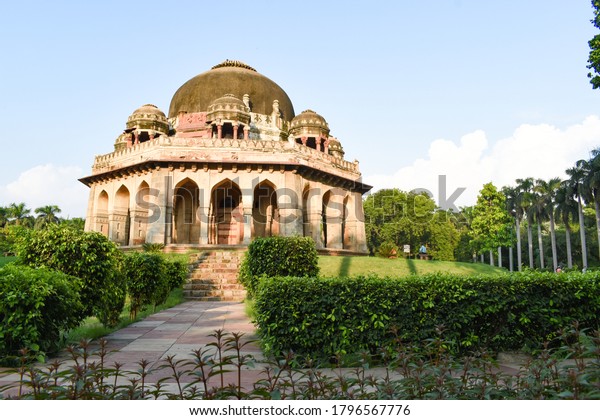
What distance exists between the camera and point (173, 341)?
21.9 ft

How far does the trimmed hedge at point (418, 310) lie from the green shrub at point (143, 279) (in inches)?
226

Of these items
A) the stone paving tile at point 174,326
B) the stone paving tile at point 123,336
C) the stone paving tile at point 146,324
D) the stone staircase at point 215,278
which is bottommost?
the stone paving tile at point 146,324

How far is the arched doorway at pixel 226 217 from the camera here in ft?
87.8

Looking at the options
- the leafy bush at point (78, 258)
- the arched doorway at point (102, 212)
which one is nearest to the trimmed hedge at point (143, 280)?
the leafy bush at point (78, 258)

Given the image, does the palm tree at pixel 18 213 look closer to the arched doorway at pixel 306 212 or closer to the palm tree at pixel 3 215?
the palm tree at pixel 3 215

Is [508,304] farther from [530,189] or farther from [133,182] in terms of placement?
[530,189]

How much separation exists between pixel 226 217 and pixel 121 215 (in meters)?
Result: 6.18

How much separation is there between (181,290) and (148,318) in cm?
530

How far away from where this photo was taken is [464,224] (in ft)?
203

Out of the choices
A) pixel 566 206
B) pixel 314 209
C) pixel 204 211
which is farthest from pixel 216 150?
pixel 566 206

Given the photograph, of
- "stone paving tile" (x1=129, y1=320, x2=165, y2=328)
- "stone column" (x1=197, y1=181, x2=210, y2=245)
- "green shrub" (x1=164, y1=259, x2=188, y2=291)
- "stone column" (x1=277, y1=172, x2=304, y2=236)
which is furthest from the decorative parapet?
"stone paving tile" (x1=129, y1=320, x2=165, y2=328)

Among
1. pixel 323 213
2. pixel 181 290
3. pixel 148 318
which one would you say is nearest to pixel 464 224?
pixel 323 213

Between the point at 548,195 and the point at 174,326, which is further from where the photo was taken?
the point at 548,195

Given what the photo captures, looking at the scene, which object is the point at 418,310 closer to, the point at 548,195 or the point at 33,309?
the point at 33,309
